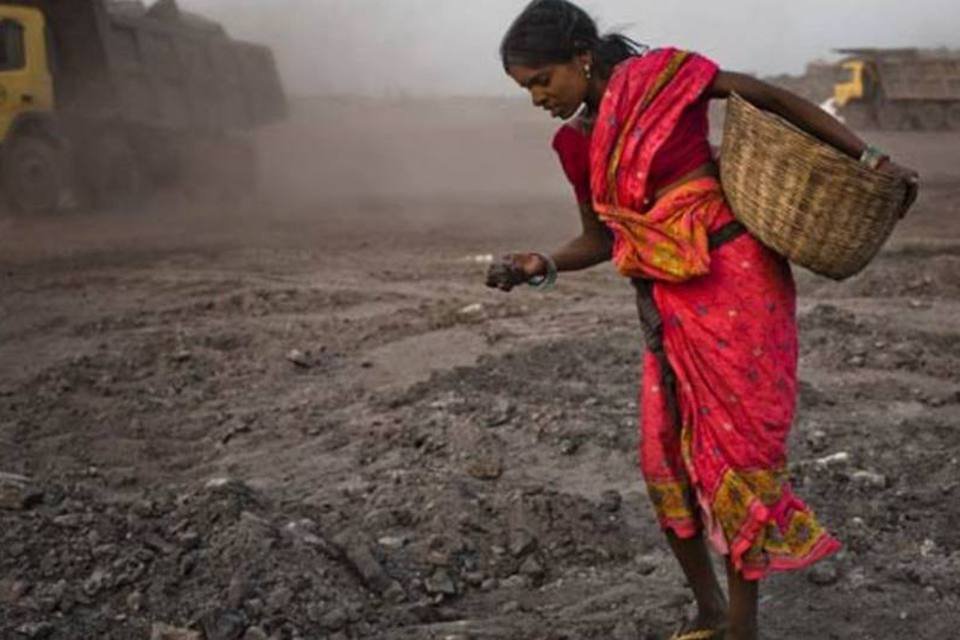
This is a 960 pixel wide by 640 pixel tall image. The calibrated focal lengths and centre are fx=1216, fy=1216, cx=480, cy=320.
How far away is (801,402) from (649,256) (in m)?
2.91

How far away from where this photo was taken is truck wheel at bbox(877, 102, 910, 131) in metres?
24.7

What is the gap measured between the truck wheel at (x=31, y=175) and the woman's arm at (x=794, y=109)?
1131cm

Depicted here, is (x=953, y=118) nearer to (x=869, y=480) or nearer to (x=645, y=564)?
(x=869, y=480)

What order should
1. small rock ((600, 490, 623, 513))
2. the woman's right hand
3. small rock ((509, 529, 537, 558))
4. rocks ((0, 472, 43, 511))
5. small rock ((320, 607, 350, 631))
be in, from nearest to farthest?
the woman's right hand < small rock ((320, 607, 350, 631)) < small rock ((509, 529, 537, 558)) < rocks ((0, 472, 43, 511)) < small rock ((600, 490, 623, 513))

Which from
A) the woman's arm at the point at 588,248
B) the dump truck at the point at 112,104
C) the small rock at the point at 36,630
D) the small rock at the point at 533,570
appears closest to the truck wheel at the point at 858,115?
the dump truck at the point at 112,104

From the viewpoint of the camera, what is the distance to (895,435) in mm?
4852

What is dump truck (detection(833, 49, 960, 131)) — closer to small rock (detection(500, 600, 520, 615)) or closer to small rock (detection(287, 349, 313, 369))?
small rock (detection(287, 349, 313, 369))

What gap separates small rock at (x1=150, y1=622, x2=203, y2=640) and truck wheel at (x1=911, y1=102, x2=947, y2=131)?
2416 centimetres

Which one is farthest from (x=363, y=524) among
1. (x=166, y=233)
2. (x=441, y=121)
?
(x=441, y=121)

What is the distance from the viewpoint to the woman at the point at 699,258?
2566 millimetres

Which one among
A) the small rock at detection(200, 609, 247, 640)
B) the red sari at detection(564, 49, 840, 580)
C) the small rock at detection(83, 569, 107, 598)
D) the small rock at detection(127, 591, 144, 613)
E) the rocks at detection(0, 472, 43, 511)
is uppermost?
the red sari at detection(564, 49, 840, 580)

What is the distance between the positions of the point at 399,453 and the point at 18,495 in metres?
1.39

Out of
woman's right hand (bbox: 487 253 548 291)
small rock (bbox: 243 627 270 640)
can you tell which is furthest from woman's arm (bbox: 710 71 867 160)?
small rock (bbox: 243 627 270 640)

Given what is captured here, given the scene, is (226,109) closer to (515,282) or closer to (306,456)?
(306,456)
